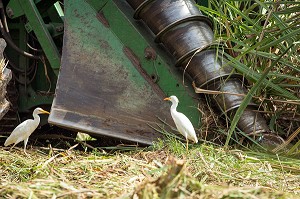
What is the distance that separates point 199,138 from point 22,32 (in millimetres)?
1717

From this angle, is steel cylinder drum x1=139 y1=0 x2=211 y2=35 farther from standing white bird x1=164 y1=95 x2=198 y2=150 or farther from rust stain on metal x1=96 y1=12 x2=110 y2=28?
standing white bird x1=164 y1=95 x2=198 y2=150

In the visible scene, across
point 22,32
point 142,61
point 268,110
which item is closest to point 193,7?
point 142,61

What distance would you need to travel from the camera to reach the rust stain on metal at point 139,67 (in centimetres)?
505

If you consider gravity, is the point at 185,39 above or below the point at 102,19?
below

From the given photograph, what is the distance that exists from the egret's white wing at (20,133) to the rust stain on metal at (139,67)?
0.76 meters

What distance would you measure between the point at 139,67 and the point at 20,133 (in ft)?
2.90

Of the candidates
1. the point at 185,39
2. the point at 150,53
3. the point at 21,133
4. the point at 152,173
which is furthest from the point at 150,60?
the point at 152,173

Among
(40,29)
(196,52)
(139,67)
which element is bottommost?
(196,52)

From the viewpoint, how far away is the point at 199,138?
4.93 metres

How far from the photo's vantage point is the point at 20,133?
492cm

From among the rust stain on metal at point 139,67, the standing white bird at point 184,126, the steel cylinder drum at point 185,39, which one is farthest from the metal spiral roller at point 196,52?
the standing white bird at point 184,126

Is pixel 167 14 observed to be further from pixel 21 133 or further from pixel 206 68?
pixel 21 133

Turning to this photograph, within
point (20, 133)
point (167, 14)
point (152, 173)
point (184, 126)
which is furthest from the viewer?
point (167, 14)

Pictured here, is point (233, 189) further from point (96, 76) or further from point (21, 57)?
point (21, 57)
